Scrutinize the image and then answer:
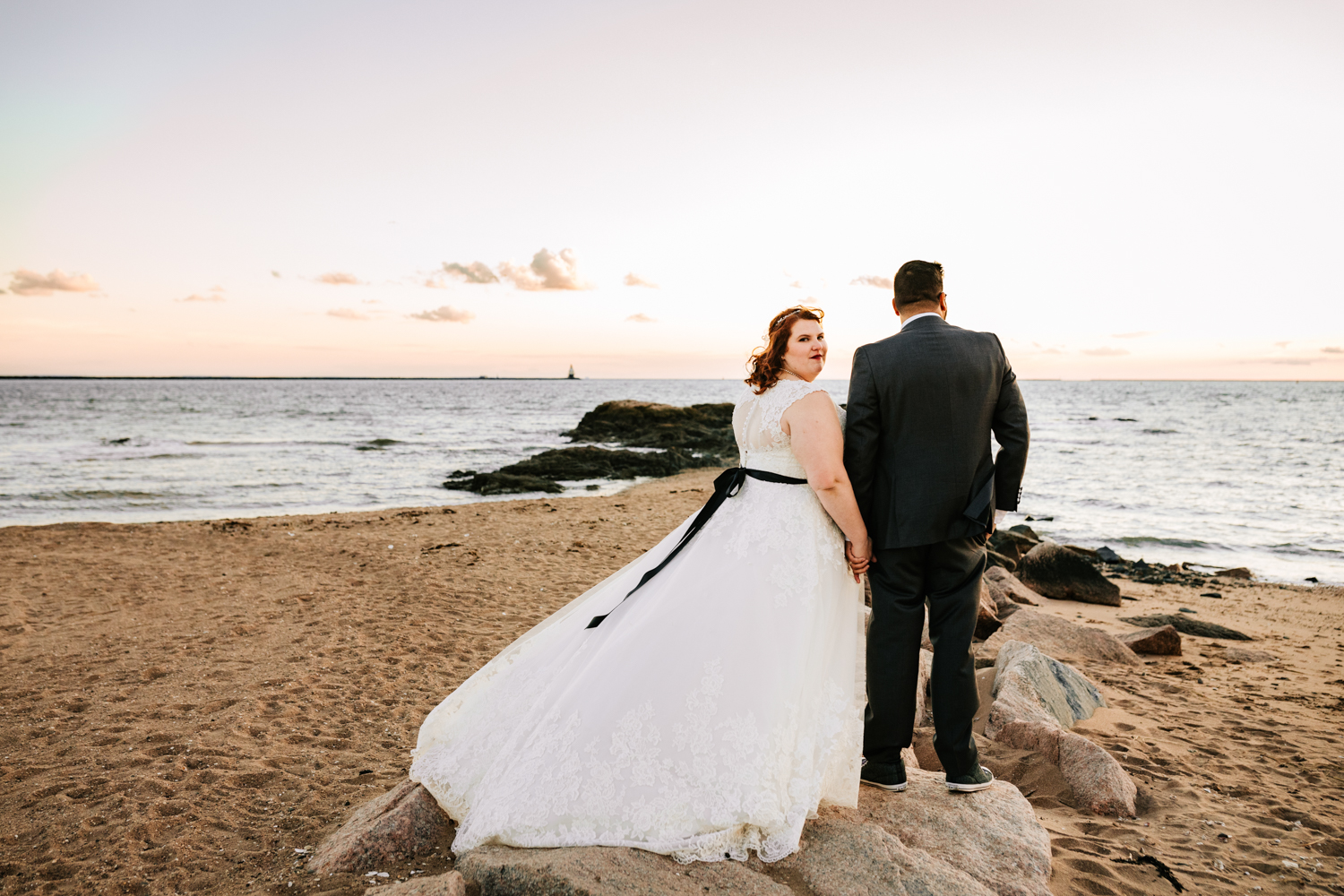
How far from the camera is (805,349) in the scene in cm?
312

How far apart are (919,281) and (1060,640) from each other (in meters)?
4.51

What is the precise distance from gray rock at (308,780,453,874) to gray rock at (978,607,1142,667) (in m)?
4.62

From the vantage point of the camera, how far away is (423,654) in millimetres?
5938

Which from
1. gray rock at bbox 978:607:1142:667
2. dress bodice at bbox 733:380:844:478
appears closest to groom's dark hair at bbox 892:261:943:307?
dress bodice at bbox 733:380:844:478

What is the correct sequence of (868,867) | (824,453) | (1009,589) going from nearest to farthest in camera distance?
(868,867), (824,453), (1009,589)

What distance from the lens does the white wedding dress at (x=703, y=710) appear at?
2623 millimetres

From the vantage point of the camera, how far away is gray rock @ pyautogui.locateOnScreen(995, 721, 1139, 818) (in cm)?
347

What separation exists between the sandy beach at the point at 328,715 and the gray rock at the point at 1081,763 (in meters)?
0.09

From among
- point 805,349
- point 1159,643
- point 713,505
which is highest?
point 805,349

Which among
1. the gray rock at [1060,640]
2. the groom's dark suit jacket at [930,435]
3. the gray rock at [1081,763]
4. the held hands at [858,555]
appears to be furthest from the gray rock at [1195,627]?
the held hands at [858,555]

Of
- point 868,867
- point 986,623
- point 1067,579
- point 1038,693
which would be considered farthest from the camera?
point 1067,579

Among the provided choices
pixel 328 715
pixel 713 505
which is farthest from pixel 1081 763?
pixel 328 715

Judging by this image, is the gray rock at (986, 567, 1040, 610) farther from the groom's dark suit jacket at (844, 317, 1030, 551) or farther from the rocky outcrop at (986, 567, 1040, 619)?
the groom's dark suit jacket at (844, 317, 1030, 551)

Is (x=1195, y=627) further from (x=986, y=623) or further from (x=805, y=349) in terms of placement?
(x=805, y=349)
